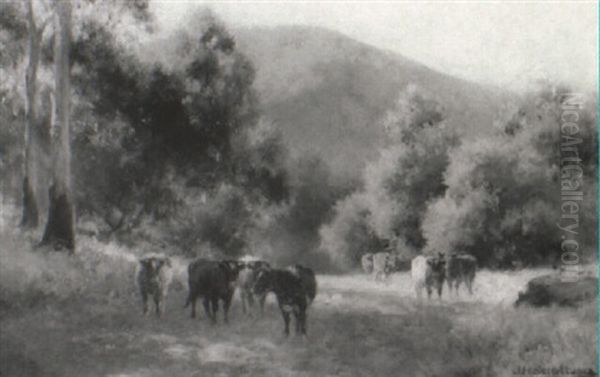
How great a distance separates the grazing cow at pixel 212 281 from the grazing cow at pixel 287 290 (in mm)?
259

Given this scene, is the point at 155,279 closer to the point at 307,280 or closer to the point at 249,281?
the point at 249,281

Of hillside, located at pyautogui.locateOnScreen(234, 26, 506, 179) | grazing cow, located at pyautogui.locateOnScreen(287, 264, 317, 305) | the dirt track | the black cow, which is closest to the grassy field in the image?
the dirt track

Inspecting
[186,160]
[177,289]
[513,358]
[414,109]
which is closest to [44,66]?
[186,160]

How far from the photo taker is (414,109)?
726 centimetres

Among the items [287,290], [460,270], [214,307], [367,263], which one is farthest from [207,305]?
[460,270]

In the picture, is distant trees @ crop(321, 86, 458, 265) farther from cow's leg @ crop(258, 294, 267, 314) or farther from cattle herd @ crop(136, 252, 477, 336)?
cow's leg @ crop(258, 294, 267, 314)

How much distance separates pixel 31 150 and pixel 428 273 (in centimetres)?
381

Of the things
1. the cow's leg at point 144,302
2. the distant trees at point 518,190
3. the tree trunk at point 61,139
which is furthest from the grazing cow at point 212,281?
the distant trees at point 518,190

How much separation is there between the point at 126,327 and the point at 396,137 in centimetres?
293

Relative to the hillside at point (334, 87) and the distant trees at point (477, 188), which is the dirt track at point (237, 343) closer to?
the distant trees at point (477, 188)

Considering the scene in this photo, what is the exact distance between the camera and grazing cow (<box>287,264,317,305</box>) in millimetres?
6781

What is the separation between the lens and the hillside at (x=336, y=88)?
671cm

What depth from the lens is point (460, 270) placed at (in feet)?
24.5

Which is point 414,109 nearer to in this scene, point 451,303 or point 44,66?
point 451,303
